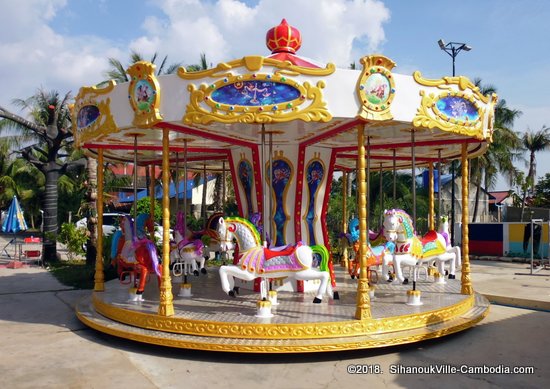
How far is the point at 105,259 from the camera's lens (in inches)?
550

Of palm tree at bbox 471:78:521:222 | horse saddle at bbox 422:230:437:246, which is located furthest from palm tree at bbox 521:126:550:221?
horse saddle at bbox 422:230:437:246

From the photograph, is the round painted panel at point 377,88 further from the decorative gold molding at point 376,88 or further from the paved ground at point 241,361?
the paved ground at point 241,361

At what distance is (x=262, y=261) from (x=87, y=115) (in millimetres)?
3403

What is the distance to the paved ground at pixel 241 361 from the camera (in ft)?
16.7

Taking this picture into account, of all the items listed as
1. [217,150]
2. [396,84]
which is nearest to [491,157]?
→ [217,150]

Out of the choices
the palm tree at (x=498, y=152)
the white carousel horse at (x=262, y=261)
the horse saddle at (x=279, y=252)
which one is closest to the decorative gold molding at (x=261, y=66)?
the white carousel horse at (x=262, y=261)

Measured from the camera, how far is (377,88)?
593cm

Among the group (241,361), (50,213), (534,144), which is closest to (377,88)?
(241,361)

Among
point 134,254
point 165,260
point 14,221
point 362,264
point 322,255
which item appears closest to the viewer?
point 362,264

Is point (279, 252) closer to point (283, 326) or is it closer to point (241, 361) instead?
point (283, 326)

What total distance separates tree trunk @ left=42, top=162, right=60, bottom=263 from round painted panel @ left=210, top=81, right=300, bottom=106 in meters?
11.7

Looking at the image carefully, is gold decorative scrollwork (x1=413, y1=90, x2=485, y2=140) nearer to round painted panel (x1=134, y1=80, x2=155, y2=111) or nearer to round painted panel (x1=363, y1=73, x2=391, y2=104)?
round painted panel (x1=363, y1=73, x2=391, y2=104)

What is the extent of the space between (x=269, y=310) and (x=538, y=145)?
34.4m

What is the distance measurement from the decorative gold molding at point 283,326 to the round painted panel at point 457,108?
8.98 ft
